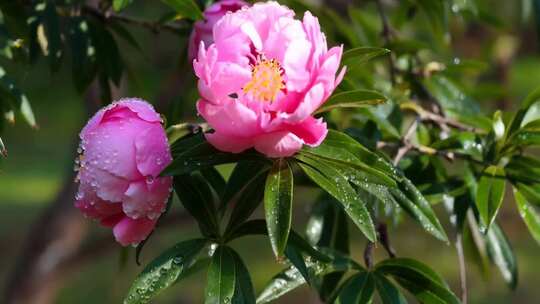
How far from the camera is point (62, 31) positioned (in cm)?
113

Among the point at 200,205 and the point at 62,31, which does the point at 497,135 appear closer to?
the point at 200,205

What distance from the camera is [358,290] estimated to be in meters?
0.88

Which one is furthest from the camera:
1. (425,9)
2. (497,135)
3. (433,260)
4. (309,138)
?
(433,260)

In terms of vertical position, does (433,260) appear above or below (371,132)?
below

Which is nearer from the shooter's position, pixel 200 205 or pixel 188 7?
pixel 200 205

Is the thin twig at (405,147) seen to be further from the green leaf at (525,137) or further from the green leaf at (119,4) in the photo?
the green leaf at (119,4)

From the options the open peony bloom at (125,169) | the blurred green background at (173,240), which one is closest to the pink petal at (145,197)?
the open peony bloom at (125,169)

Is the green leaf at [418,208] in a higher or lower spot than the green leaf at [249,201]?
lower

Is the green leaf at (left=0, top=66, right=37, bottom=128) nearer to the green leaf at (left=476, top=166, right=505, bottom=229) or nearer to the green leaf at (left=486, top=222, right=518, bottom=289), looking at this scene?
the green leaf at (left=476, top=166, right=505, bottom=229)

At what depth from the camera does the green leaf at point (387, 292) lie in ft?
2.85

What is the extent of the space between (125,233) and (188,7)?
362 mm

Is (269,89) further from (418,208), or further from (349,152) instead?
(418,208)

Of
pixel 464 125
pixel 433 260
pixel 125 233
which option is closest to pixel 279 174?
pixel 125 233

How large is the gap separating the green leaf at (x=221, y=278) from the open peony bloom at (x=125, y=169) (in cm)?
7
